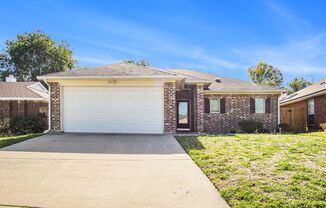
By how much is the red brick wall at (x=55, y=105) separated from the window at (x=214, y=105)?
945 cm

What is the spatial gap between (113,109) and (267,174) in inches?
324

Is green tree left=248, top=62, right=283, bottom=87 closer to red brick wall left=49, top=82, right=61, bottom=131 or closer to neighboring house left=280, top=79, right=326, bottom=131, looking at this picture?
neighboring house left=280, top=79, right=326, bottom=131

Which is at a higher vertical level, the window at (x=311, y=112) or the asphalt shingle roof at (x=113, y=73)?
the asphalt shingle roof at (x=113, y=73)

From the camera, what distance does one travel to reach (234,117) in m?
16.2

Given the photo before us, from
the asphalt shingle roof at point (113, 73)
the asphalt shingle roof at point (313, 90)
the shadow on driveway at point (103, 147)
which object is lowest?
the shadow on driveway at point (103, 147)

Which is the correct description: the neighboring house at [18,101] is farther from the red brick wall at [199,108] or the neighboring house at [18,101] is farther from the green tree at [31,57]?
the green tree at [31,57]

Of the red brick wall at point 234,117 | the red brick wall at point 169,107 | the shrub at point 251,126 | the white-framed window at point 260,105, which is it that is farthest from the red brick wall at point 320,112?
the red brick wall at point 169,107

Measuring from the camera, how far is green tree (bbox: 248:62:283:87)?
1533 inches

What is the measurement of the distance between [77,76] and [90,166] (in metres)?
6.83

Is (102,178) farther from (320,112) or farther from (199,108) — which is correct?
(320,112)

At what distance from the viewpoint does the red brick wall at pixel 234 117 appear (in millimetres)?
16234

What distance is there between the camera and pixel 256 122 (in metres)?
15.3

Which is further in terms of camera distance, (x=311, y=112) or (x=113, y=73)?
(x=311, y=112)

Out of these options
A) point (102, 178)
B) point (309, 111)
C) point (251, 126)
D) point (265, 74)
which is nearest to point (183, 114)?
point (251, 126)
